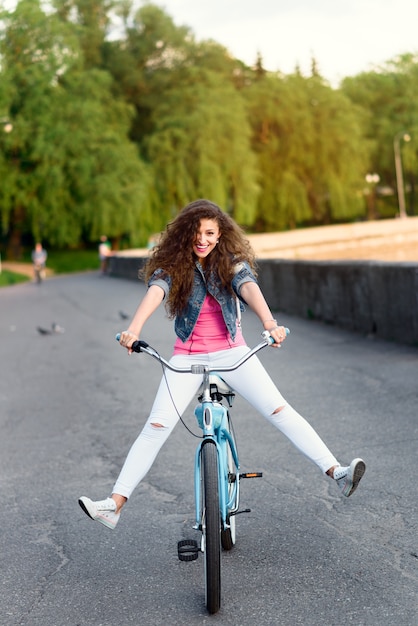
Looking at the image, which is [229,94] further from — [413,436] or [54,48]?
[413,436]

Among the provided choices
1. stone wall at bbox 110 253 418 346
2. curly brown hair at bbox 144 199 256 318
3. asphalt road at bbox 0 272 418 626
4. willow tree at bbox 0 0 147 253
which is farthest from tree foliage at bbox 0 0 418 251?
curly brown hair at bbox 144 199 256 318

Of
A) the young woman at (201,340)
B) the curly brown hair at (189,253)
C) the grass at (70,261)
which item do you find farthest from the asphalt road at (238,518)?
the grass at (70,261)

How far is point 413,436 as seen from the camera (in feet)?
22.3

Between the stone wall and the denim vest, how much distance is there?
25.3ft

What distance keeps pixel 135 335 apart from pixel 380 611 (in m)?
1.49

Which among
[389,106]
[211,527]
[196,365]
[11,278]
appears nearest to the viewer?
[211,527]

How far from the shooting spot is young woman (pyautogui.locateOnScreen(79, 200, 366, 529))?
4371 millimetres

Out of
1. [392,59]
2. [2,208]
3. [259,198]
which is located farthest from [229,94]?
[392,59]

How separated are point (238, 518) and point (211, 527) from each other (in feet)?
4.46

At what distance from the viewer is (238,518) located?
16.9 feet

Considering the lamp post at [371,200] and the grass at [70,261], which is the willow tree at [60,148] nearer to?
the grass at [70,261]

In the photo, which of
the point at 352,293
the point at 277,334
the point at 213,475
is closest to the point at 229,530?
the point at 213,475

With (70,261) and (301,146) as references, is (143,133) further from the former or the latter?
(301,146)

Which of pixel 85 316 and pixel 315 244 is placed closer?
pixel 85 316
